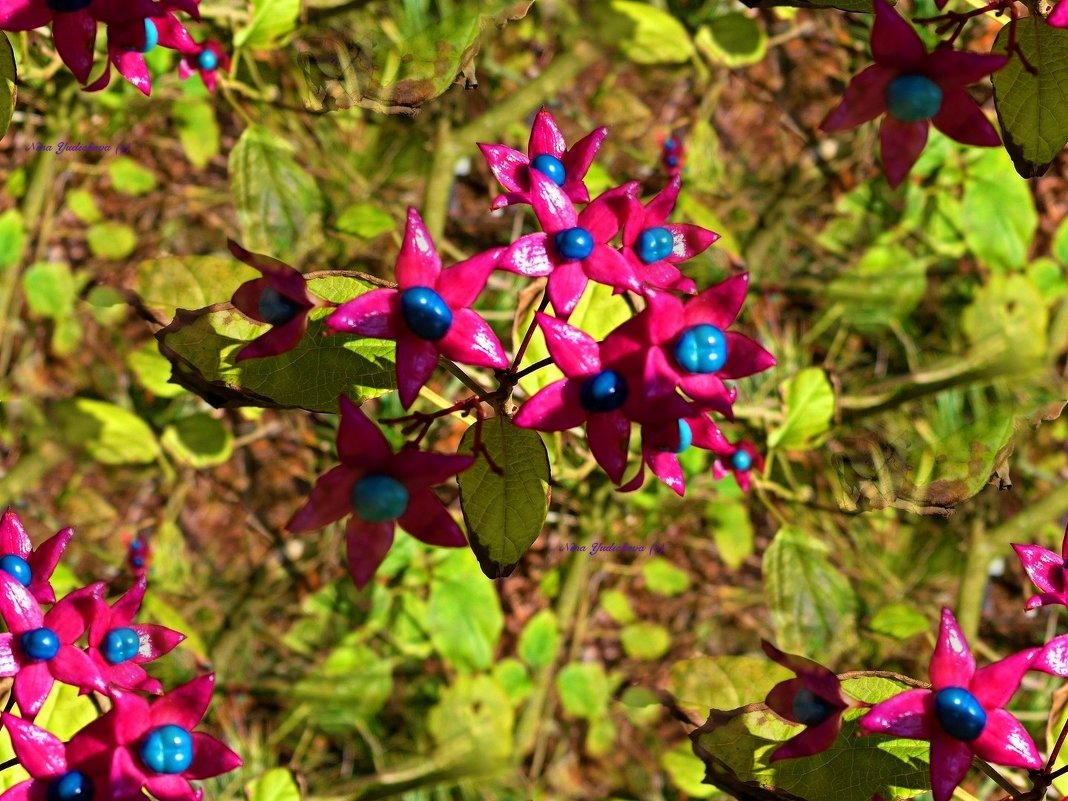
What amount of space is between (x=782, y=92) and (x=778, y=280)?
0.41 m

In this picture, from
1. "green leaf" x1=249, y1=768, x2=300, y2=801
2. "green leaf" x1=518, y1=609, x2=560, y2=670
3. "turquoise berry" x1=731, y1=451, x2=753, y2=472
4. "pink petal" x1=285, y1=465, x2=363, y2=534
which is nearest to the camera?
"pink petal" x1=285, y1=465, x2=363, y2=534

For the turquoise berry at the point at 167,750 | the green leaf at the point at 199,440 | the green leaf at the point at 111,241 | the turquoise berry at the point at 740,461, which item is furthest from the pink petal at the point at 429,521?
the green leaf at the point at 111,241

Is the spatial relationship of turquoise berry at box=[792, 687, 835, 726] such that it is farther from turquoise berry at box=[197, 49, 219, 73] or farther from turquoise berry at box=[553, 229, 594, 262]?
turquoise berry at box=[197, 49, 219, 73]

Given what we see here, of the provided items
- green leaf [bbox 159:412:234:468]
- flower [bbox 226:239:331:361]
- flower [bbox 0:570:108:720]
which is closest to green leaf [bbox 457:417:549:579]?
flower [bbox 226:239:331:361]

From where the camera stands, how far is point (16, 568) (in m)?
0.77

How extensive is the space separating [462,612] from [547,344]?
3.13ft

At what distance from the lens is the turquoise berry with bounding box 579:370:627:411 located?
0.67 metres

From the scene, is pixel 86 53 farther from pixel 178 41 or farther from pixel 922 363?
pixel 922 363

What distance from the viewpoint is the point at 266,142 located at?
1.41 m

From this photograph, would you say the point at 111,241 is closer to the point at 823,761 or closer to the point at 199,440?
the point at 199,440

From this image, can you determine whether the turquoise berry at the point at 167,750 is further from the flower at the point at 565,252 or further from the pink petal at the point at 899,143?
the pink petal at the point at 899,143

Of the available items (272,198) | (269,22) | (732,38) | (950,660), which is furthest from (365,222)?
(950,660)

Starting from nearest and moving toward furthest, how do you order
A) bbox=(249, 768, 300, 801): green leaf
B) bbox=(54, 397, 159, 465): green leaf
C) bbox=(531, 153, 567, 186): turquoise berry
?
bbox=(531, 153, 567, 186): turquoise berry, bbox=(249, 768, 300, 801): green leaf, bbox=(54, 397, 159, 465): green leaf

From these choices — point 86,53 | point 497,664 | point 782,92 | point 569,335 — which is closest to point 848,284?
point 782,92
